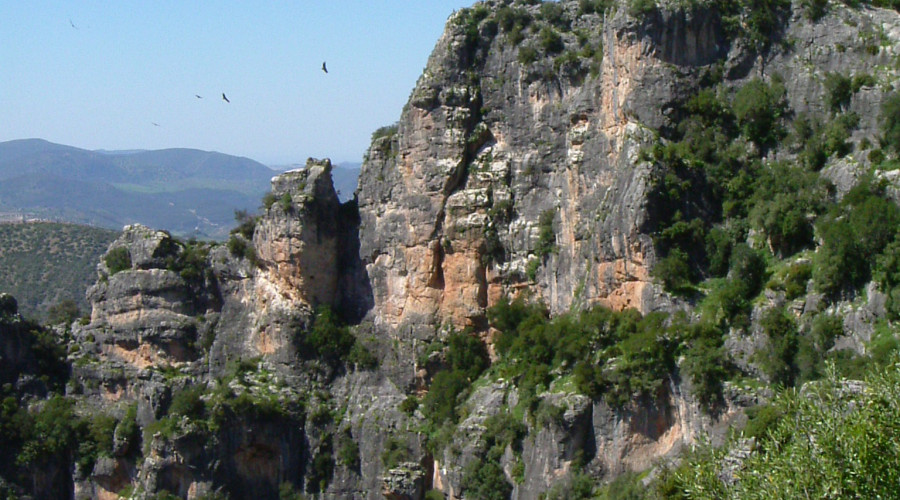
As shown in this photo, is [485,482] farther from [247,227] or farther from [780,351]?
[247,227]

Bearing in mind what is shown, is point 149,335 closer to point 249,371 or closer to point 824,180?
point 249,371

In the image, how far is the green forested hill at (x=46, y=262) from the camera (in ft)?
267

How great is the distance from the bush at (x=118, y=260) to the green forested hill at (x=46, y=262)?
102ft

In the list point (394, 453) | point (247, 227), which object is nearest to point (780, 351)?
point (394, 453)

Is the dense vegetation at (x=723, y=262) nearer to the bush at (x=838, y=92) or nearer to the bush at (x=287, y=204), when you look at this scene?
the bush at (x=838, y=92)

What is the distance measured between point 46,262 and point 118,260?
39.9 m

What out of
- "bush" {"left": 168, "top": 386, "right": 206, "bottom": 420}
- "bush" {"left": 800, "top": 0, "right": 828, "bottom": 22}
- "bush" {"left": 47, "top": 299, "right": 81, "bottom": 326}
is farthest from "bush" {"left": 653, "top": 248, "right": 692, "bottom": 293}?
"bush" {"left": 47, "top": 299, "right": 81, "bottom": 326}

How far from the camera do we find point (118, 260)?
163ft

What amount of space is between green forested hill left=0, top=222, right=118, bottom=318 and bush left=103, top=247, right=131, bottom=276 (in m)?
31.1

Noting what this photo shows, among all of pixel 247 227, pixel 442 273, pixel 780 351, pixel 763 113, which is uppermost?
pixel 763 113

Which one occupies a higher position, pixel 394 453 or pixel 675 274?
pixel 675 274

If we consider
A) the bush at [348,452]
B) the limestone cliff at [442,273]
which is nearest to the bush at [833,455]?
the limestone cliff at [442,273]

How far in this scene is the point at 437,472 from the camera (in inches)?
1718

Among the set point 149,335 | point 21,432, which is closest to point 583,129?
point 149,335
